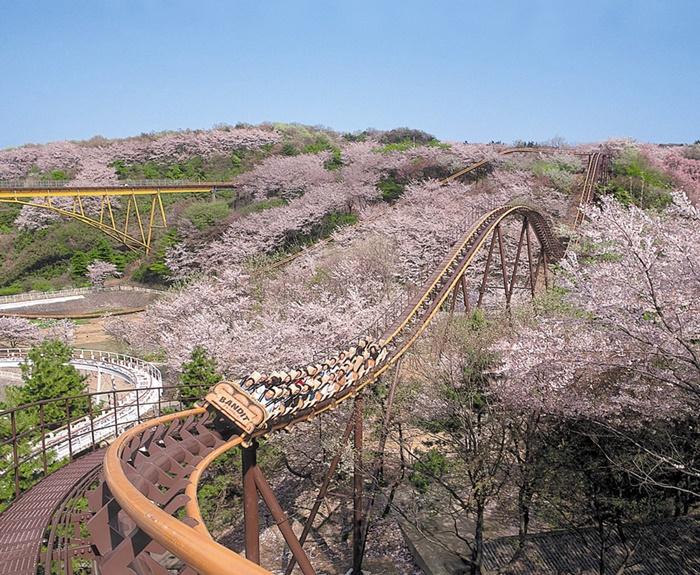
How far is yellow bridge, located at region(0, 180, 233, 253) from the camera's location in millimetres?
32875

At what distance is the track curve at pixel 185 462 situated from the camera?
143cm

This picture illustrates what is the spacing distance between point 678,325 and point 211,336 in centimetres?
1336

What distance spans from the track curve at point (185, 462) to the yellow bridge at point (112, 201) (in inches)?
1060

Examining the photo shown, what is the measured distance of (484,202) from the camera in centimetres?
2773

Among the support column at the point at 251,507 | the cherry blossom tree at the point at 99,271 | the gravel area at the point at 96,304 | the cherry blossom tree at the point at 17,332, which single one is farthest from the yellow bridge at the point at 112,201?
the support column at the point at 251,507

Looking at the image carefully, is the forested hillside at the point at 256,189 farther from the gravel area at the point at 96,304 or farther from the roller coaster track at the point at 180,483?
the roller coaster track at the point at 180,483

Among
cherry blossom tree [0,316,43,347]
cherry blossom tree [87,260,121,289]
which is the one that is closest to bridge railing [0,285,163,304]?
cherry blossom tree [87,260,121,289]

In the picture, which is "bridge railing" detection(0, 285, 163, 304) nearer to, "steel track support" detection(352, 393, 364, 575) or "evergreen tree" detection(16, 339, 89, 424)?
"evergreen tree" detection(16, 339, 89, 424)

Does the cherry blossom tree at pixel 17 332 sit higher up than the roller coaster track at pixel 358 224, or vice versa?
the roller coaster track at pixel 358 224

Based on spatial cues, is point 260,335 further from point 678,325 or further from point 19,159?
point 19,159

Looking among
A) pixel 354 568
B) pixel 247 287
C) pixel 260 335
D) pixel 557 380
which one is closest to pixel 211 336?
pixel 260 335

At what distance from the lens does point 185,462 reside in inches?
207

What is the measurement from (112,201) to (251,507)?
1767 inches

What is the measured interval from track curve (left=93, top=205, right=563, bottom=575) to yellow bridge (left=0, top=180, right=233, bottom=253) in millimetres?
26933
